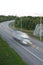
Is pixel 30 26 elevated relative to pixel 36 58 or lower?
lower

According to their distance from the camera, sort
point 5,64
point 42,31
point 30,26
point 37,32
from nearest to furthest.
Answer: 1. point 5,64
2. point 42,31
3. point 37,32
4. point 30,26

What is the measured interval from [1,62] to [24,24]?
254ft

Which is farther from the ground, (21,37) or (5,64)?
(5,64)

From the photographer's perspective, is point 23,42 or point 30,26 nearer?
point 23,42

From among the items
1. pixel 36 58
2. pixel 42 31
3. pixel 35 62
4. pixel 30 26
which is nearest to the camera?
pixel 35 62

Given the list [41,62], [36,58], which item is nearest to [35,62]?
[41,62]

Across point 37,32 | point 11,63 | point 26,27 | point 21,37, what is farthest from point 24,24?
point 11,63

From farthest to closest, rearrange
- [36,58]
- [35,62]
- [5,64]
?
[36,58], [35,62], [5,64]

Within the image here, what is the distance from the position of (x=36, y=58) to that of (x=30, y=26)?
65.0 m

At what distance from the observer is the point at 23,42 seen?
41.7 m

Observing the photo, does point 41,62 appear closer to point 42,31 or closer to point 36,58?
point 36,58

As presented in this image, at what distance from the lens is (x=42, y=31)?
202 ft

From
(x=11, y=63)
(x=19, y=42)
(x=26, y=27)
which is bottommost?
(x=26, y=27)

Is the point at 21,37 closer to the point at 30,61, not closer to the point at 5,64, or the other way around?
the point at 30,61
